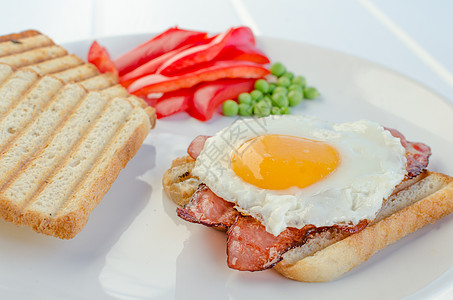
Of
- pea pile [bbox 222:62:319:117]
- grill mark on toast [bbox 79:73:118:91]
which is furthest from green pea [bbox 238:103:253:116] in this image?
grill mark on toast [bbox 79:73:118:91]

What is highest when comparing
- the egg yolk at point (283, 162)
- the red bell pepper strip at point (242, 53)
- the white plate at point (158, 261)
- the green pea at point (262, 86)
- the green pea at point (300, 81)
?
the egg yolk at point (283, 162)

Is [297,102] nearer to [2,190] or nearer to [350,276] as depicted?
[350,276]

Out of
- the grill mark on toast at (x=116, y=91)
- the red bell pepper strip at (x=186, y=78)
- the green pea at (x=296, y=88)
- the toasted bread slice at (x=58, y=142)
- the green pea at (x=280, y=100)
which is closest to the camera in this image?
the toasted bread slice at (x=58, y=142)

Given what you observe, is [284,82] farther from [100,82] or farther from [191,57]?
[100,82]

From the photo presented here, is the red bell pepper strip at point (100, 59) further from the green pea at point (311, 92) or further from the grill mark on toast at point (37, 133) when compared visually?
the green pea at point (311, 92)

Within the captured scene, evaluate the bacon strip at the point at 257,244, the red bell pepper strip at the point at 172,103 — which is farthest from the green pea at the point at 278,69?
the bacon strip at the point at 257,244

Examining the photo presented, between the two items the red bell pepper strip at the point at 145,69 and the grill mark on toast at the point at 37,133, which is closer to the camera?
the grill mark on toast at the point at 37,133

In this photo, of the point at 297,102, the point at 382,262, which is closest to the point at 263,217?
the point at 382,262

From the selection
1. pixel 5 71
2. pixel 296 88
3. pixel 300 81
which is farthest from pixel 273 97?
pixel 5 71
